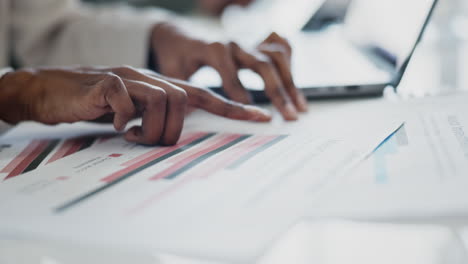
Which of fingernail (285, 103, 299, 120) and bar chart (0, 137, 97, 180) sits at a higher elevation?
bar chart (0, 137, 97, 180)

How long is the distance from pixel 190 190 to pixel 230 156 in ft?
0.28

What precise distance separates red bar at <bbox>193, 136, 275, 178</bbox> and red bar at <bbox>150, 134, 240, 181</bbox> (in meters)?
0.02

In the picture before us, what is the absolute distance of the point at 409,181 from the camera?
0.28 m

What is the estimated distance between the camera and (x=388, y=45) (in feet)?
2.20

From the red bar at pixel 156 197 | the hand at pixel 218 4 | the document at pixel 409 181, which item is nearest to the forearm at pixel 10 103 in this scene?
the red bar at pixel 156 197

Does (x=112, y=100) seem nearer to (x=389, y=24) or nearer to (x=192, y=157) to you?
(x=192, y=157)

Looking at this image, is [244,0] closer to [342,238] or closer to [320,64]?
[320,64]

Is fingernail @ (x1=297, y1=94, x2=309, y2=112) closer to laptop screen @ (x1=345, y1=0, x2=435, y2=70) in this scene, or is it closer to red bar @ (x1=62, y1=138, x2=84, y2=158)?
laptop screen @ (x1=345, y1=0, x2=435, y2=70)

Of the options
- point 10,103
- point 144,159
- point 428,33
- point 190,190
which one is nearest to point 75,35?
point 10,103

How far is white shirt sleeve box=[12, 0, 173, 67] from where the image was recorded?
31.4 inches

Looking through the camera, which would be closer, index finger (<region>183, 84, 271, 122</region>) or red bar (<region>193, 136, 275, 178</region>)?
red bar (<region>193, 136, 275, 178</region>)

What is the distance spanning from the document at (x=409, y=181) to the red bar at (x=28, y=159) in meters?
0.26

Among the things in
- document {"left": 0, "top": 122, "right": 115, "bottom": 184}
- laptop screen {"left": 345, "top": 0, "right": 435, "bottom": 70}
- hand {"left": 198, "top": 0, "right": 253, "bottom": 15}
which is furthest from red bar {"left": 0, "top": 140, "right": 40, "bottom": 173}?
hand {"left": 198, "top": 0, "right": 253, "bottom": 15}

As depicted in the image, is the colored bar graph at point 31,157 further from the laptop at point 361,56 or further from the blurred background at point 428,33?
the blurred background at point 428,33
